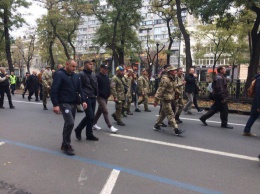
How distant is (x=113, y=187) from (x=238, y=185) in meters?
1.80

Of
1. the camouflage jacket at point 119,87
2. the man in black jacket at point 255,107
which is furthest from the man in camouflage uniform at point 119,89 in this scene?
the man in black jacket at point 255,107

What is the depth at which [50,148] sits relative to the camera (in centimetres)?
535

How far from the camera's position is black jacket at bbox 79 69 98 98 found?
235 inches

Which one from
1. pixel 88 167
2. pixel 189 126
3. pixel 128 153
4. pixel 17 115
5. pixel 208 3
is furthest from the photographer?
pixel 208 3

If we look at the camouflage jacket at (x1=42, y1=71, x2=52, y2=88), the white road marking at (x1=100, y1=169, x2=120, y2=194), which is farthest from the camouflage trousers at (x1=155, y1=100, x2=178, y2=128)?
the camouflage jacket at (x1=42, y1=71, x2=52, y2=88)

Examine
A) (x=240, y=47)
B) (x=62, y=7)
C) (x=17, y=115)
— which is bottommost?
(x=17, y=115)

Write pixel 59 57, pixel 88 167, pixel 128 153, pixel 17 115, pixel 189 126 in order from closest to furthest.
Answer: pixel 88 167 → pixel 128 153 → pixel 189 126 → pixel 17 115 → pixel 59 57

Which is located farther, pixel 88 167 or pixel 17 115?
pixel 17 115

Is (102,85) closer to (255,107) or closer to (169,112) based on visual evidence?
(169,112)

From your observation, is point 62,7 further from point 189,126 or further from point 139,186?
point 139,186

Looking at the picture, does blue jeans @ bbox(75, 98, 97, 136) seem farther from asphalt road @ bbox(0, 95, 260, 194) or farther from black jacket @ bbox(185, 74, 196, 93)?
black jacket @ bbox(185, 74, 196, 93)

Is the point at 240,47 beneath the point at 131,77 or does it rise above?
above

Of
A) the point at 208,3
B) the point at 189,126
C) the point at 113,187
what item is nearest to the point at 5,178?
the point at 113,187

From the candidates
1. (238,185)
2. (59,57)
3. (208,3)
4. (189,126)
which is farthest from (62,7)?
(59,57)
